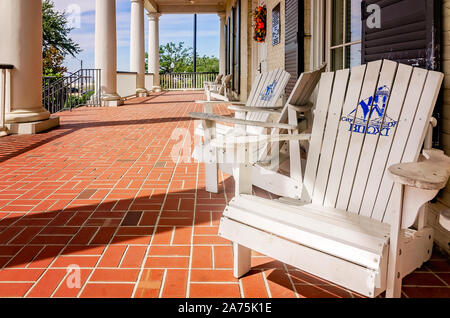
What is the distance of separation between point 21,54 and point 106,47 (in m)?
4.43

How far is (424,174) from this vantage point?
1156mm

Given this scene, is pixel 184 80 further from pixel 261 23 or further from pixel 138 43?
pixel 261 23

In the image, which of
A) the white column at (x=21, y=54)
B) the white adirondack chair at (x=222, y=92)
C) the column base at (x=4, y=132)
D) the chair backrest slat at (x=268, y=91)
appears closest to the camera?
the chair backrest slat at (x=268, y=91)

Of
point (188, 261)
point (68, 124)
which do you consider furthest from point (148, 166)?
point (68, 124)

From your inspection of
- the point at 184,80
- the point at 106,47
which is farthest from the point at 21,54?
the point at 184,80

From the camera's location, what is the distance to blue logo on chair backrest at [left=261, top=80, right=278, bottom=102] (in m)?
3.81

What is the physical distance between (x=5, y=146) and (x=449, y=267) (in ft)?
16.0

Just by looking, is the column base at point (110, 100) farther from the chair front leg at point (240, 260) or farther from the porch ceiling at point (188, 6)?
the chair front leg at point (240, 260)

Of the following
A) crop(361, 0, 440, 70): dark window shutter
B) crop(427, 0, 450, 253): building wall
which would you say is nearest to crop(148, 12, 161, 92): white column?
crop(361, 0, 440, 70): dark window shutter

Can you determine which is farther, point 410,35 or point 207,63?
point 207,63

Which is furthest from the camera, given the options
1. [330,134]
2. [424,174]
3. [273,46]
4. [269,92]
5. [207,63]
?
[207,63]

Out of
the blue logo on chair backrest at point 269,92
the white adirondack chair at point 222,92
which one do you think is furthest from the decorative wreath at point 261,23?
the blue logo on chair backrest at point 269,92

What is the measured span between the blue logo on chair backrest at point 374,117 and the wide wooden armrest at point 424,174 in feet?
1.32

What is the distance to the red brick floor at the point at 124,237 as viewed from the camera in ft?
5.24
